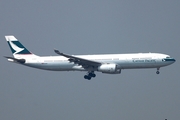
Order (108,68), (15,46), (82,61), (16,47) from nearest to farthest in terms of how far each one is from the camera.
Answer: (108,68), (82,61), (16,47), (15,46)

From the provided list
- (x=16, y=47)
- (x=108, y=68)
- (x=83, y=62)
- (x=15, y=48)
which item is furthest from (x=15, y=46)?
(x=108, y=68)

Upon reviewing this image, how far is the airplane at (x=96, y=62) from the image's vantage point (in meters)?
72.3

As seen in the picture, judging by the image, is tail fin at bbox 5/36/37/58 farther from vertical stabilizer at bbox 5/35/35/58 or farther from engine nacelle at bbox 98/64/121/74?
engine nacelle at bbox 98/64/121/74

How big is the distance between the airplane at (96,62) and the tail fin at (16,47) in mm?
1985

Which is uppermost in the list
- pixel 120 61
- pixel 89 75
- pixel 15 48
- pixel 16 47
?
pixel 16 47

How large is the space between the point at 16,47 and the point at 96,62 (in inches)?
744

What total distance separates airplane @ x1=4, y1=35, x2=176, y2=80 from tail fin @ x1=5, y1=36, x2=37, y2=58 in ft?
6.51

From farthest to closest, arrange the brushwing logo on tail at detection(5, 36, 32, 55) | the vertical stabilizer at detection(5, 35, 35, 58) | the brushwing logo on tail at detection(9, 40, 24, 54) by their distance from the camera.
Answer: the brushwing logo on tail at detection(9, 40, 24, 54), the brushwing logo on tail at detection(5, 36, 32, 55), the vertical stabilizer at detection(5, 35, 35, 58)

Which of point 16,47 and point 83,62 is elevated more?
point 16,47

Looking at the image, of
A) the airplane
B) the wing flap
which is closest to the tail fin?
the airplane

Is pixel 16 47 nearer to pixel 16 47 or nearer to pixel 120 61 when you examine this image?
pixel 16 47

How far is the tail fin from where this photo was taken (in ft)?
272

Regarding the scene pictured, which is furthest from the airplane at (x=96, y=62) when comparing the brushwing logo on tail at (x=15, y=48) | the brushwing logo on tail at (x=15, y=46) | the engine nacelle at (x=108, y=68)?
the brushwing logo on tail at (x=15, y=48)

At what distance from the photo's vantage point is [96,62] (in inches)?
2894
